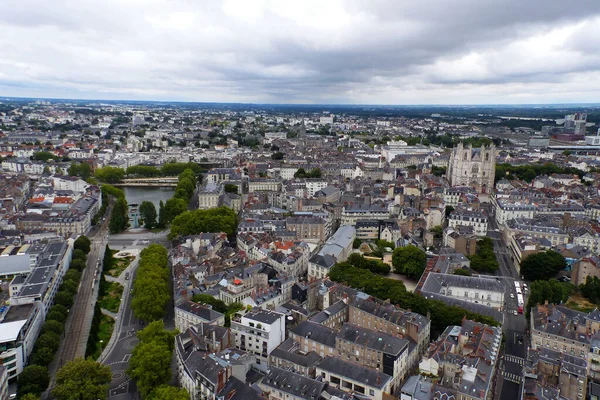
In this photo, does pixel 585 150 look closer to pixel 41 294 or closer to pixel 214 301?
pixel 214 301

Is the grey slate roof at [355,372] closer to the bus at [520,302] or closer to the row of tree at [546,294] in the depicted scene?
the row of tree at [546,294]

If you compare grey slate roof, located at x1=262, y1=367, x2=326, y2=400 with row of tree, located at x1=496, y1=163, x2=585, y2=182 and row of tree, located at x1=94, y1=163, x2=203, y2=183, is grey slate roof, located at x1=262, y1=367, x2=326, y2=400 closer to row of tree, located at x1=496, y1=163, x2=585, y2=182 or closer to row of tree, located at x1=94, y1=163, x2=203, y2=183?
row of tree, located at x1=94, y1=163, x2=203, y2=183

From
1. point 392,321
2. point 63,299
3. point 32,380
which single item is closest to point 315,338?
point 392,321

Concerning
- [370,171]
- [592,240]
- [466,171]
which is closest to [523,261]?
A: [592,240]

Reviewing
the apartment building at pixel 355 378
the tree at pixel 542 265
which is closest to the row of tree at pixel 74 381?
the apartment building at pixel 355 378

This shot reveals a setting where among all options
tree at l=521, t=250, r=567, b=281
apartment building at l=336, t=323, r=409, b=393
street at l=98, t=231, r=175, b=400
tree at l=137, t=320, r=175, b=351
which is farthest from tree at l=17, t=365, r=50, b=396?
tree at l=521, t=250, r=567, b=281

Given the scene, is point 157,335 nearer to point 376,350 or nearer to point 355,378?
point 355,378
